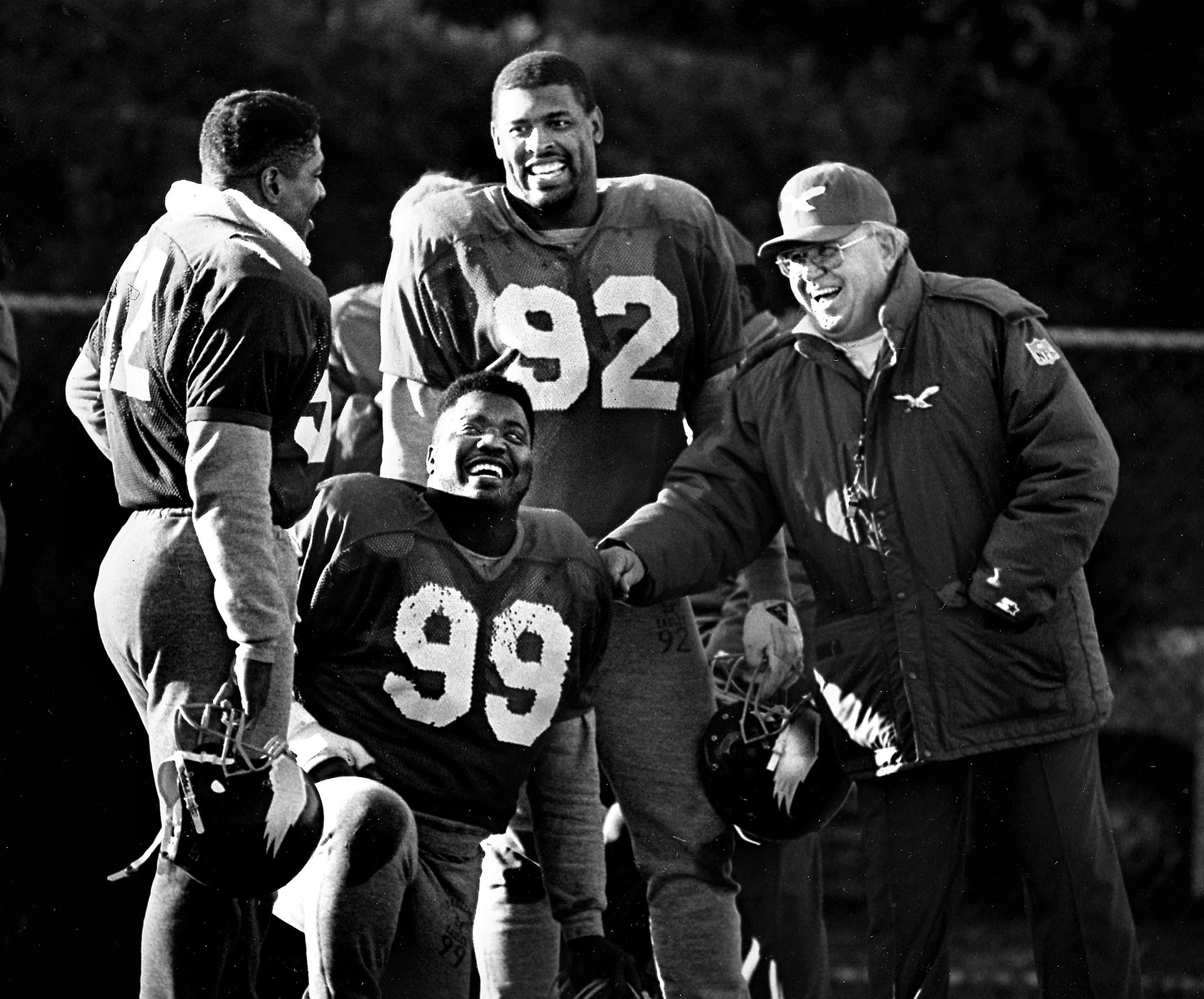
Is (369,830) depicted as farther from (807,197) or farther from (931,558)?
(807,197)

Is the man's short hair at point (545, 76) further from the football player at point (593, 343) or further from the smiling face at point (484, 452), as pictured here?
the smiling face at point (484, 452)

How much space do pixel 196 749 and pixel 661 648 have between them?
3.56ft

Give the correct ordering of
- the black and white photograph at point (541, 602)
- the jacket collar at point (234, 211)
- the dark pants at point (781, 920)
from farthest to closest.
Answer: the dark pants at point (781, 920) < the jacket collar at point (234, 211) < the black and white photograph at point (541, 602)

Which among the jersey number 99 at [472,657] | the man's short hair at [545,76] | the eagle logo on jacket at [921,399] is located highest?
the man's short hair at [545,76]

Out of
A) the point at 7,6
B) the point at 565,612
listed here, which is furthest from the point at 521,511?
the point at 7,6

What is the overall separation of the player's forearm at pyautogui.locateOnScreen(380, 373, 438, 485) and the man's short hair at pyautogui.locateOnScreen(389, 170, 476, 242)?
36 cm

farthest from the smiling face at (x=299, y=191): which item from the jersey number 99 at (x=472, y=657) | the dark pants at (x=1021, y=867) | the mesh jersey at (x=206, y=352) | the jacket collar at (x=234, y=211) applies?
the dark pants at (x=1021, y=867)

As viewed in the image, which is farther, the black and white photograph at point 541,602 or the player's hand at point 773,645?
the player's hand at point 773,645

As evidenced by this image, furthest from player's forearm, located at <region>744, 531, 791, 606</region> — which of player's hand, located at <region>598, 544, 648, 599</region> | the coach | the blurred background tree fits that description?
the blurred background tree

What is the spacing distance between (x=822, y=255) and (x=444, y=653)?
113 centimetres

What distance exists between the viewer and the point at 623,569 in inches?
167

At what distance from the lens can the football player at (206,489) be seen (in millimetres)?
3699

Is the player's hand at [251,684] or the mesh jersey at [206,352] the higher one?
the mesh jersey at [206,352]

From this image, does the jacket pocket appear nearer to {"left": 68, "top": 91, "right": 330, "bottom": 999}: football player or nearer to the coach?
the coach
